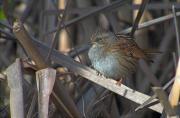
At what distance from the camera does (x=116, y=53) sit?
3752mm

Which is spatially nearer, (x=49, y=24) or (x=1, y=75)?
(x=1, y=75)

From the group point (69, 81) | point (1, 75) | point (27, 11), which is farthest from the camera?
point (27, 11)

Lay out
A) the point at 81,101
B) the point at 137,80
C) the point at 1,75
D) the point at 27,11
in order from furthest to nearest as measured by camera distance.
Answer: the point at 27,11
the point at 137,80
the point at 81,101
the point at 1,75

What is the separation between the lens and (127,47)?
12.3ft

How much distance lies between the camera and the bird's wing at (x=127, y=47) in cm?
373

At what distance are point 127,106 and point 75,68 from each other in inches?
38.3

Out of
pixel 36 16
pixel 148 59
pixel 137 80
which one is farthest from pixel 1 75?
pixel 36 16

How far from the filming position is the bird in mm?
3687

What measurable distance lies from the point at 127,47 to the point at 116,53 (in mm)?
86

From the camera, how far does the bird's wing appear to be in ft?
12.2

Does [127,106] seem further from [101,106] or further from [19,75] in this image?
[19,75]

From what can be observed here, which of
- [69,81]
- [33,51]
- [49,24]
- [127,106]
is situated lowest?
[127,106]

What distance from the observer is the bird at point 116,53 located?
369cm

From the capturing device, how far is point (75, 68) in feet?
10.4
